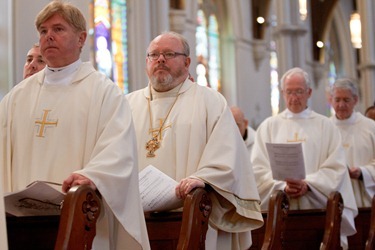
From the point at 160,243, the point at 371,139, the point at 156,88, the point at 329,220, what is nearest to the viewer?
the point at 160,243

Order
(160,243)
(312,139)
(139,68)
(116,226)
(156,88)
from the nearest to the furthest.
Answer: (116,226), (160,243), (156,88), (312,139), (139,68)

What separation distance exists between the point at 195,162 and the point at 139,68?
30.9 feet

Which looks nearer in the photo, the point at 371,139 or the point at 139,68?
the point at 371,139

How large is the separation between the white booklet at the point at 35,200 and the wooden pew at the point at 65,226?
6 centimetres

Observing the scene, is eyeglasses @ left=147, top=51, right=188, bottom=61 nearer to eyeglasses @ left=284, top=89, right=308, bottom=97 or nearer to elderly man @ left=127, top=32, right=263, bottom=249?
elderly man @ left=127, top=32, right=263, bottom=249

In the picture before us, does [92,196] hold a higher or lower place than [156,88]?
lower

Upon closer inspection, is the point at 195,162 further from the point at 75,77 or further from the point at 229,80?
the point at 229,80

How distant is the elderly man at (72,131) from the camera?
149 inches

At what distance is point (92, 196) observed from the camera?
11.2 ft

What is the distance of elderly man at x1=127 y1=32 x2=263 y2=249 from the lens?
471 centimetres

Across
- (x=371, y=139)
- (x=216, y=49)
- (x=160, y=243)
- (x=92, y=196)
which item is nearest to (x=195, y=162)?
(x=160, y=243)

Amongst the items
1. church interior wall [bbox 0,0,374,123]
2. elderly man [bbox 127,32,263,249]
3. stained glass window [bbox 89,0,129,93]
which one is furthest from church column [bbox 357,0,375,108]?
elderly man [bbox 127,32,263,249]

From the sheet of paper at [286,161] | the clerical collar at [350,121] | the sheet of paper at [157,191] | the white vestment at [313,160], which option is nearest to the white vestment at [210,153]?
the sheet of paper at [157,191]

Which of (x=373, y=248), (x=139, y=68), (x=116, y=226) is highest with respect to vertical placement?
(x=139, y=68)
